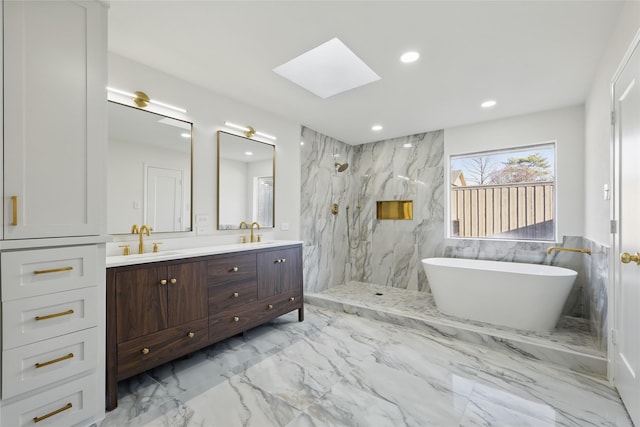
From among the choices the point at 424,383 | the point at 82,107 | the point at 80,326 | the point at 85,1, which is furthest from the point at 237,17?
the point at 424,383

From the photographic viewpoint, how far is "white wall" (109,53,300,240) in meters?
2.36

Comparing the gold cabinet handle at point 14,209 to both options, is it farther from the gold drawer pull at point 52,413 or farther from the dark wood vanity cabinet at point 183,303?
the gold drawer pull at point 52,413

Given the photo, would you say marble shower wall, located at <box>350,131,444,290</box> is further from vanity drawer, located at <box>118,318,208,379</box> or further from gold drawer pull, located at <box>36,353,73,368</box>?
gold drawer pull, located at <box>36,353,73,368</box>

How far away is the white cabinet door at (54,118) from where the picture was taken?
135cm

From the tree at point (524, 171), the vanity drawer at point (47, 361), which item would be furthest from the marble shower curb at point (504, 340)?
the vanity drawer at point (47, 361)

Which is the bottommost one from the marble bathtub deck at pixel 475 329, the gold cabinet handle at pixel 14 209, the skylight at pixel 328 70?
the marble bathtub deck at pixel 475 329

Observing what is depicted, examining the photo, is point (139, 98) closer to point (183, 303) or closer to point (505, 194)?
point (183, 303)

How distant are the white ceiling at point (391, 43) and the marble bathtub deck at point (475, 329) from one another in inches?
91.6

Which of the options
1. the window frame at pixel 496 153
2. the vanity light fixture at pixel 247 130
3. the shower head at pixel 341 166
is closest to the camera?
the vanity light fixture at pixel 247 130

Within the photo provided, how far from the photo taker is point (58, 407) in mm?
1488

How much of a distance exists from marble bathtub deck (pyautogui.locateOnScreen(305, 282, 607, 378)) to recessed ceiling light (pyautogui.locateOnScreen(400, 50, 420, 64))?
8.03ft

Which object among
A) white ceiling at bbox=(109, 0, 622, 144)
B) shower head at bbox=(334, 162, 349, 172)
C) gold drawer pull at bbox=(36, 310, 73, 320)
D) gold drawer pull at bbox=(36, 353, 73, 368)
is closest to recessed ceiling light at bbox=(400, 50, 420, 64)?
white ceiling at bbox=(109, 0, 622, 144)

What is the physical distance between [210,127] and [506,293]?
11.2 feet

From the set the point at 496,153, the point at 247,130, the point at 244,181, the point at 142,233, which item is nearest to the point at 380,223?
the point at 496,153
